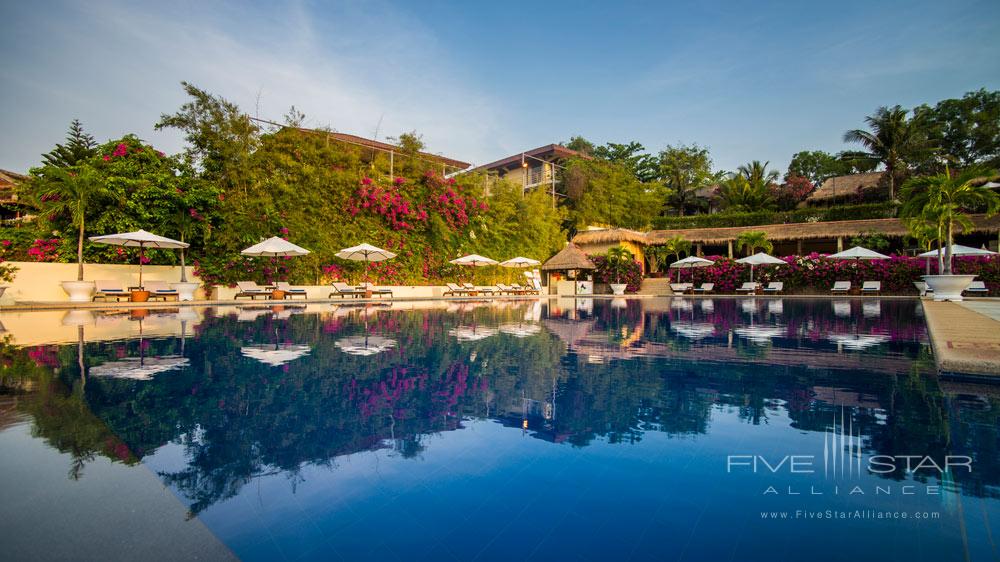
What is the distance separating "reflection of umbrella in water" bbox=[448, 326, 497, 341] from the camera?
6296 millimetres

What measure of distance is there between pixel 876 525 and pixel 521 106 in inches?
906

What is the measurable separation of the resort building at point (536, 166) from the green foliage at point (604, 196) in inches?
38.7

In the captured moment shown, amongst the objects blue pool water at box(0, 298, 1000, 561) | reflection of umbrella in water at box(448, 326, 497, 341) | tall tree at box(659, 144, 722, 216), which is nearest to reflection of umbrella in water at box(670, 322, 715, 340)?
blue pool water at box(0, 298, 1000, 561)

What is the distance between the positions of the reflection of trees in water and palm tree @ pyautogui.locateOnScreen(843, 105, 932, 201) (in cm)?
3264

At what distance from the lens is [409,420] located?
2639mm

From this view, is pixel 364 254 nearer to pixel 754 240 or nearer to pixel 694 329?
pixel 694 329

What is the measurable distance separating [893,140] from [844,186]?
12.9 ft

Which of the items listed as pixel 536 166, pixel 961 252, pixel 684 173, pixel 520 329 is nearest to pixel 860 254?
pixel 961 252

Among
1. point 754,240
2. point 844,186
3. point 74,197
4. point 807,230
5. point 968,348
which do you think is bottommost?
point 968,348

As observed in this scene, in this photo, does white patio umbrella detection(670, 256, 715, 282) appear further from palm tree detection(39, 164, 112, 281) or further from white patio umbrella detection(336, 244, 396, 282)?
palm tree detection(39, 164, 112, 281)

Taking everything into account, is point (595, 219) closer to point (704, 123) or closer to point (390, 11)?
point (704, 123)

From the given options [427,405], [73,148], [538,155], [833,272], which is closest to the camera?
[427,405]

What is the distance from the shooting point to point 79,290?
12.9 meters

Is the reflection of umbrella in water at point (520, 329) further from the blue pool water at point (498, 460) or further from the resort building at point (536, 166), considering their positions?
the resort building at point (536, 166)
